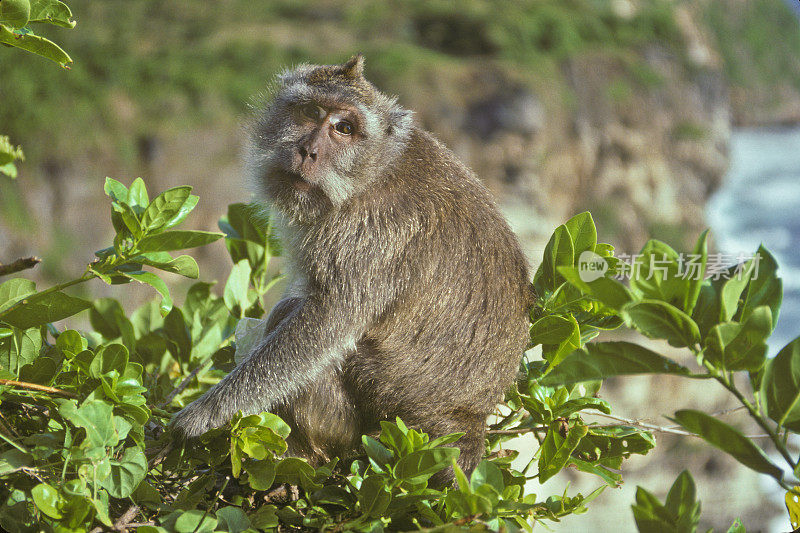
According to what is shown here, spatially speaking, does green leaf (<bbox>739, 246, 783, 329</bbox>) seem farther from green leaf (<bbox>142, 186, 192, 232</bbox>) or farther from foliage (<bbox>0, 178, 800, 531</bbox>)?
green leaf (<bbox>142, 186, 192, 232</bbox>)

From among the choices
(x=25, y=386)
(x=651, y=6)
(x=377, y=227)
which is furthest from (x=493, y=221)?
(x=651, y=6)

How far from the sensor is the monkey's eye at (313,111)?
2.79 meters

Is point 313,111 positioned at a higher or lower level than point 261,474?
higher

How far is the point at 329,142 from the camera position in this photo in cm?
276

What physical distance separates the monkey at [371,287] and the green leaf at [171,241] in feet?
1.86

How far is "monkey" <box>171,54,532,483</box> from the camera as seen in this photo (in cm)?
227

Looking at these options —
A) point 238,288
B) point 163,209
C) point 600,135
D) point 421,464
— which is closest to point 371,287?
point 238,288

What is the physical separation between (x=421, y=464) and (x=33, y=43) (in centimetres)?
127

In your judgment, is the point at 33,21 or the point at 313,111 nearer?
the point at 33,21

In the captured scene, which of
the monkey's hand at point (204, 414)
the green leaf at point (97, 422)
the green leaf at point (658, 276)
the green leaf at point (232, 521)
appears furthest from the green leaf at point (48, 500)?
the green leaf at point (658, 276)

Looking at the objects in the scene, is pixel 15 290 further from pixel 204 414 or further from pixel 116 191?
pixel 204 414

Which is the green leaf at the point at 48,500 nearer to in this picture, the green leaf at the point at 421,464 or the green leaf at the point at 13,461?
the green leaf at the point at 13,461

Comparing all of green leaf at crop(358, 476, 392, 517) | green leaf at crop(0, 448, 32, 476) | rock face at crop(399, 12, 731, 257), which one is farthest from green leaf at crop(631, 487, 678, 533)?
rock face at crop(399, 12, 731, 257)

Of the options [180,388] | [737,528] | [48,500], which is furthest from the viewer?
[180,388]
